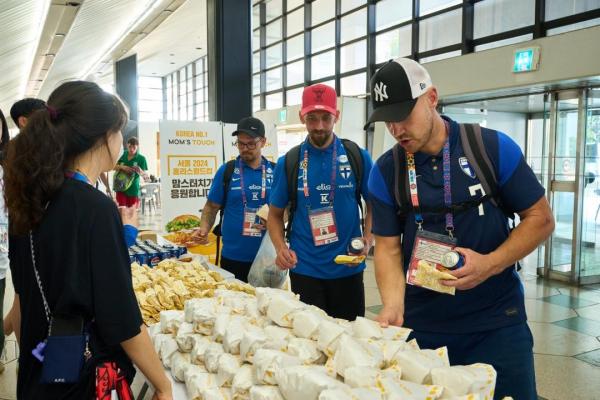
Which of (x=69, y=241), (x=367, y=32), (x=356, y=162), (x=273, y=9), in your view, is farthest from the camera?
(x=273, y=9)

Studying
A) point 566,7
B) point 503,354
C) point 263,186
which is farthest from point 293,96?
point 503,354

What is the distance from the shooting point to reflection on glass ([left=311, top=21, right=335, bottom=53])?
12.2 meters

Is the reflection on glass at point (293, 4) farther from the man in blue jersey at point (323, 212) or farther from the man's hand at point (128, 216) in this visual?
the man's hand at point (128, 216)

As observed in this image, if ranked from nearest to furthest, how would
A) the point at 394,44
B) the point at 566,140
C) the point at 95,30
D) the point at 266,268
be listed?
the point at 266,268 < the point at 566,140 < the point at 394,44 < the point at 95,30

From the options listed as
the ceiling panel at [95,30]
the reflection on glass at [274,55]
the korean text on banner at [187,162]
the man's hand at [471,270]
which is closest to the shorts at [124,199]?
the ceiling panel at [95,30]

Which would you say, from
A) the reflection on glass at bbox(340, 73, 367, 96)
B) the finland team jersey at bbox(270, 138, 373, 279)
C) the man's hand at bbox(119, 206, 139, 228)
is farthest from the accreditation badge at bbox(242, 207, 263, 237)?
the reflection on glass at bbox(340, 73, 367, 96)

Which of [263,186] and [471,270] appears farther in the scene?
[263,186]

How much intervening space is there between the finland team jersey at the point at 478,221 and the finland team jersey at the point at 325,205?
38.9 inches

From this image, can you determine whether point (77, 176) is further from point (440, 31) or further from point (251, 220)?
point (440, 31)

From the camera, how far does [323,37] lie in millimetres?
12500

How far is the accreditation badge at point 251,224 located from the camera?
3.45 meters

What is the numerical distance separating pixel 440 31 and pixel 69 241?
8893 millimetres

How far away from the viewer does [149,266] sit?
3.45m

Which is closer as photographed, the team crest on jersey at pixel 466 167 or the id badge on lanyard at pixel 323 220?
the team crest on jersey at pixel 466 167
